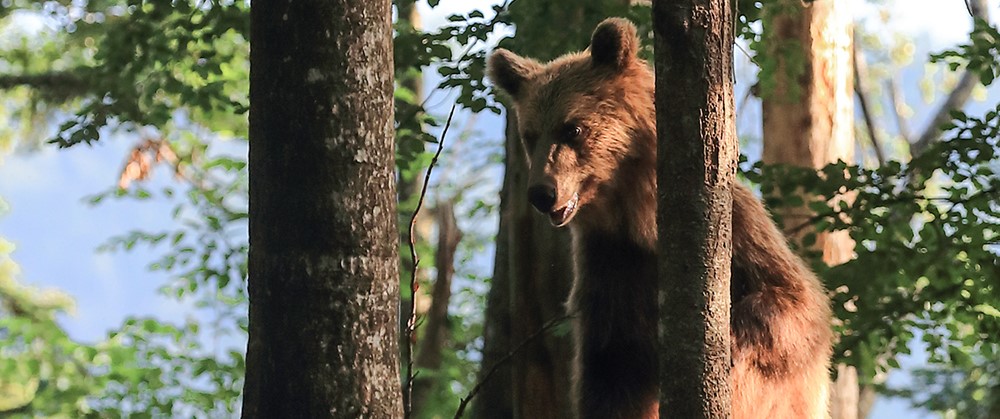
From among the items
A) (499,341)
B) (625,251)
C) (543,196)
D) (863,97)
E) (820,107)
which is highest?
(863,97)

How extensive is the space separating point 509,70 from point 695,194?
2.12 m

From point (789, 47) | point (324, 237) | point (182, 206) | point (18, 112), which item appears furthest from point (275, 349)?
point (18, 112)

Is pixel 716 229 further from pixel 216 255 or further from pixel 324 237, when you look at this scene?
pixel 216 255

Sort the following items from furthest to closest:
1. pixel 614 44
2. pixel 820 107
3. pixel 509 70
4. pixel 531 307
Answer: pixel 820 107 → pixel 531 307 → pixel 509 70 → pixel 614 44

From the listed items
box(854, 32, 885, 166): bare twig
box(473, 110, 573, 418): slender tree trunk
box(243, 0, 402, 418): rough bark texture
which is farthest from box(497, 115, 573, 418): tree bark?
box(854, 32, 885, 166): bare twig

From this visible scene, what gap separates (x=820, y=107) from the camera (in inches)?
290

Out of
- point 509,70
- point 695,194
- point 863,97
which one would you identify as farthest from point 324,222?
point 863,97

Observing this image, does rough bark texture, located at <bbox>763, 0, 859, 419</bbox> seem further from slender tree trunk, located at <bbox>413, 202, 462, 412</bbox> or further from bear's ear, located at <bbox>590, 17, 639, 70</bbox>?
bear's ear, located at <bbox>590, 17, 639, 70</bbox>

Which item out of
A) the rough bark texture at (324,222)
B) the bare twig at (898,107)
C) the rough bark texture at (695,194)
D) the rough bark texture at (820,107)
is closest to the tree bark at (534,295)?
the rough bark texture at (324,222)

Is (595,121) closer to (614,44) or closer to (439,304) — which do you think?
(614,44)

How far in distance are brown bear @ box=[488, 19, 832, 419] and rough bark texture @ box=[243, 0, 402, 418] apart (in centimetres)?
129

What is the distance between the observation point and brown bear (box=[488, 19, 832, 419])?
137 inches

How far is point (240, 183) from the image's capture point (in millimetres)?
9094

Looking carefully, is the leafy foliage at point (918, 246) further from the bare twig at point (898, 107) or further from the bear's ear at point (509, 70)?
the bare twig at point (898, 107)
